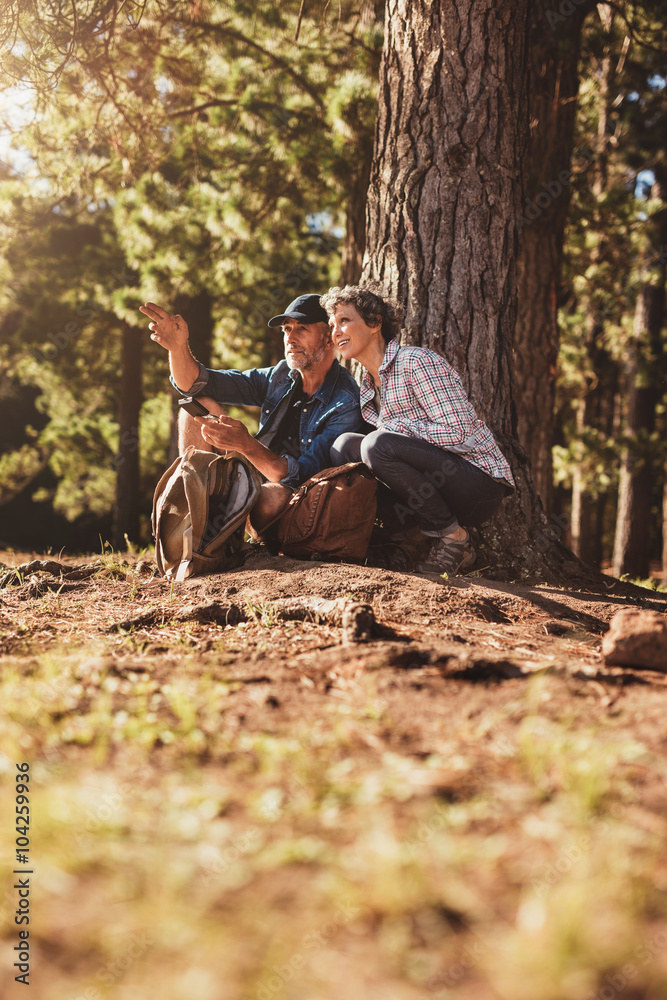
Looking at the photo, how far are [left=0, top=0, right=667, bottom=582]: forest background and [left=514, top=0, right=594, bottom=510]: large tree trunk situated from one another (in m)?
0.02

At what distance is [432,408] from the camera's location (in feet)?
11.3

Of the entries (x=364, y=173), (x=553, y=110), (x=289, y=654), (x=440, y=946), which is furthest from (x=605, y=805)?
(x=553, y=110)

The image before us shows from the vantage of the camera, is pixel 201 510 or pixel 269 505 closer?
pixel 201 510

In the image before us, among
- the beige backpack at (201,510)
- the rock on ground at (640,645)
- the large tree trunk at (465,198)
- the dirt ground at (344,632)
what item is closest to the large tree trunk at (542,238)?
the large tree trunk at (465,198)

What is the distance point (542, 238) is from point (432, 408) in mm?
3427

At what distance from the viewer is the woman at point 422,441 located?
11.2 feet

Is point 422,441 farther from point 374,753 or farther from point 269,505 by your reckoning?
point 374,753

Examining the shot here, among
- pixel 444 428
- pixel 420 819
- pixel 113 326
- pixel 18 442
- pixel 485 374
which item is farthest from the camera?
pixel 18 442

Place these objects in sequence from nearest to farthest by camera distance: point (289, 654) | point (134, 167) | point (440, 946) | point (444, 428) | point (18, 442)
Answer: point (440, 946), point (289, 654), point (444, 428), point (134, 167), point (18, 442)

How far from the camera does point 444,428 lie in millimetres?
3438

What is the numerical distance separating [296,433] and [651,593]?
2.22 metres

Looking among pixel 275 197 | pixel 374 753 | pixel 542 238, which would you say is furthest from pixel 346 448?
pixel 275 197

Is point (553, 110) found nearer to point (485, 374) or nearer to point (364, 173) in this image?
point (364, 173)

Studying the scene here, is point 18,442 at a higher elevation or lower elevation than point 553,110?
lower
